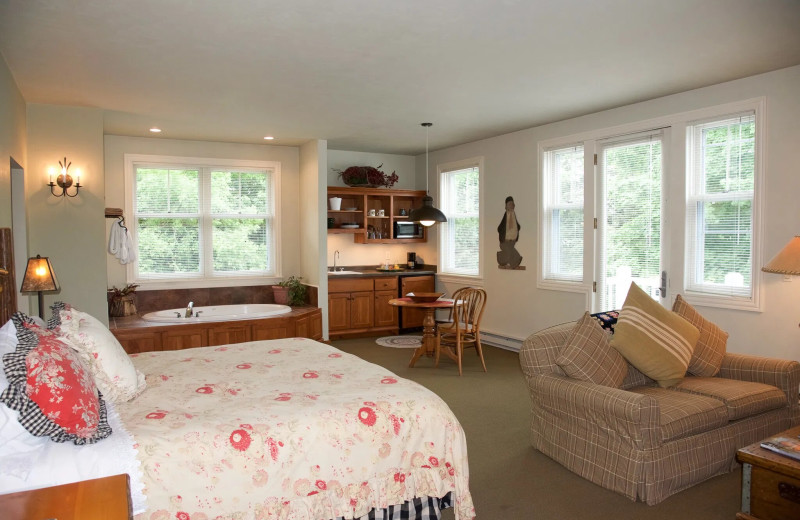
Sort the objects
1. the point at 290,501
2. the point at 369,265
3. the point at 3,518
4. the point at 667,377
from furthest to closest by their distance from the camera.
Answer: the point at 369,265 → the point at 667,377 → the point at 290,501 → the point at 3,518

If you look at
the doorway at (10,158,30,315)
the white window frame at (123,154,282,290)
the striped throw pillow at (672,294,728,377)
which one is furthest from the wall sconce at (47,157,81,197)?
the striped throw pillow at (672,294,728,377)

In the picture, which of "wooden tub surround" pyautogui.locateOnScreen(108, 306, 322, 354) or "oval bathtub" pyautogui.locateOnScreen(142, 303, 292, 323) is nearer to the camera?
"wooden tub surround" pyautogui.locateOnScreen(108, 306, 322, 354)

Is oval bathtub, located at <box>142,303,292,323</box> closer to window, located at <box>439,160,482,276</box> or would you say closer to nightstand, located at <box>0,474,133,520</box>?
window, located at <box>439,160,482,276</box>

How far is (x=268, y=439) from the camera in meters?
2.24

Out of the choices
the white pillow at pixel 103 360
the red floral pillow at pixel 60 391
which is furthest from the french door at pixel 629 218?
the red floral pillow at pixel 60 391

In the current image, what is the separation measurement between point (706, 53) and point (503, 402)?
3.03 meters

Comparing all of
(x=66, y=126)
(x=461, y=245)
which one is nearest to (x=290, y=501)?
(x=66, y=126)

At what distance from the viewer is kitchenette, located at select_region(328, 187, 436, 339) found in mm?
7614

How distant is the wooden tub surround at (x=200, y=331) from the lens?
560 cm

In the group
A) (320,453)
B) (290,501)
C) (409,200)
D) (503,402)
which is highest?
(409,200)

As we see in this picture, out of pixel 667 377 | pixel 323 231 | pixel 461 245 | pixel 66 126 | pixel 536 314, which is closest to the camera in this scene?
pixel 667 377

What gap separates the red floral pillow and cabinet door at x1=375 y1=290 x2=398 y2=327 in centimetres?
572

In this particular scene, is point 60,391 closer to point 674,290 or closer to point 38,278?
point 38,278

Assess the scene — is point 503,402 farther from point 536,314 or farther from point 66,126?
point 66,126
